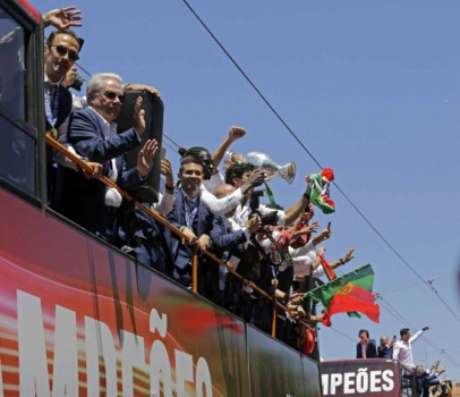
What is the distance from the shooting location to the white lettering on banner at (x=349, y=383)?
64.1 ft

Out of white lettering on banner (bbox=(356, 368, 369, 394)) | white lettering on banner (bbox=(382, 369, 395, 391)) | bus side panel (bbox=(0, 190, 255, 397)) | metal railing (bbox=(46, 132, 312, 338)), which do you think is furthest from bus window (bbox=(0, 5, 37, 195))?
white lettering on banner (bbox=(356, 368, 369, 394))

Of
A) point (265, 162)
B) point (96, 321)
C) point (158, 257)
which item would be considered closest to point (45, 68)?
point (96, 321)

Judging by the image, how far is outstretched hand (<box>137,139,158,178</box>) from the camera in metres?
7.29

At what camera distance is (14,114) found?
5926 millimetres

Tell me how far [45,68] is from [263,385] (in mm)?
4774

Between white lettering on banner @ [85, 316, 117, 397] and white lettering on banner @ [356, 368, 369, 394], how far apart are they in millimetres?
13220

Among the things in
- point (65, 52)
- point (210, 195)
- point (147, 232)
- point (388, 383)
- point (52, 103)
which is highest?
point (388, 383)

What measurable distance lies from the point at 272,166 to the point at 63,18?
5.62m

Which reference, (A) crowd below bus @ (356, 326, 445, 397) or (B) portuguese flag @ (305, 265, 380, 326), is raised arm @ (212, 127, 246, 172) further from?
(A) crowd below bus @ (356, 326, 445, 397)

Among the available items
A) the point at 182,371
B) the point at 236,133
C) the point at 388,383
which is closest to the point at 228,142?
the point at 236,133

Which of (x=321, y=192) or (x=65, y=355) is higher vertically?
(x=321, y=192)

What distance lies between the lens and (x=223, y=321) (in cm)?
949

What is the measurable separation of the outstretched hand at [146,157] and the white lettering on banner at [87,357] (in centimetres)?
91

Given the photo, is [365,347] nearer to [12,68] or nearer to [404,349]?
[404,349]
